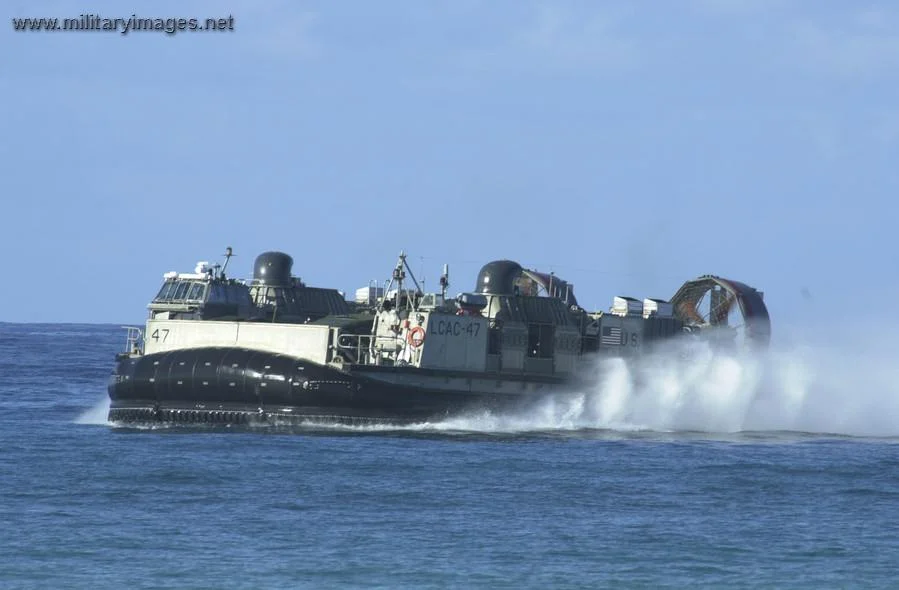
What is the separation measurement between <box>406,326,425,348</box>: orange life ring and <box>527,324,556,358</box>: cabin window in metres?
5.28

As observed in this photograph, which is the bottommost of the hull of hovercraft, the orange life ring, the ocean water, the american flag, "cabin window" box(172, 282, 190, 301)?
the ocean water

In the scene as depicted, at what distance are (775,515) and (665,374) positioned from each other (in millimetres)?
20989

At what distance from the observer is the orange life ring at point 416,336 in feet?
143

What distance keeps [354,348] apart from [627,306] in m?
12.3

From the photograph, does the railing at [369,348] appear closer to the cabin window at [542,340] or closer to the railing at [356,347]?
the railing at [356,347]

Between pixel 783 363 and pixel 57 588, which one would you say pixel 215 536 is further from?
pixel 783 363

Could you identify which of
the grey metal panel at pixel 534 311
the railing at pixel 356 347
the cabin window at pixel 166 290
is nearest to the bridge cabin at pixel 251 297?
the cabin window at pixel 166 290

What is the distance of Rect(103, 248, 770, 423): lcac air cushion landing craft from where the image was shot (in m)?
42.2

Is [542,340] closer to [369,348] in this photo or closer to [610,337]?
[610,337]

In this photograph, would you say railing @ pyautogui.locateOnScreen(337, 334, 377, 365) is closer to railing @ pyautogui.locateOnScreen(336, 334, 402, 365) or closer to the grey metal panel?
railing @ pyautogui.locateOnScreen(336, 334, 402, 365)

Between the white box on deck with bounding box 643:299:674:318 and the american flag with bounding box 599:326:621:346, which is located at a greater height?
the white box on deck with bounding box 643:299:674:318

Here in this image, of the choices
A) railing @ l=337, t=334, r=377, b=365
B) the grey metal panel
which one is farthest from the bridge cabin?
the grey metal panel

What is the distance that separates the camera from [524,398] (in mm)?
45875

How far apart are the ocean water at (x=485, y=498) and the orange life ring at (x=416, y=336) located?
96.5 inches
